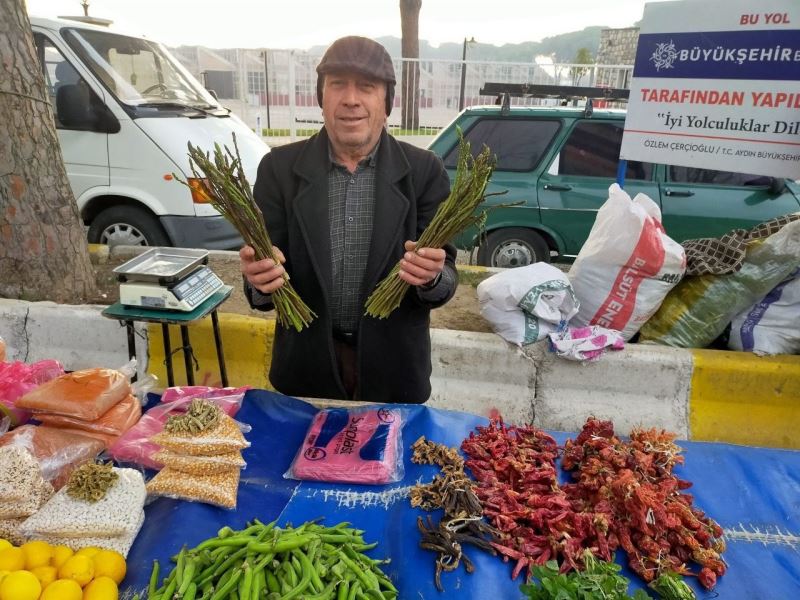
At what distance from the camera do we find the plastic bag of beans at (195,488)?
6.00 feet

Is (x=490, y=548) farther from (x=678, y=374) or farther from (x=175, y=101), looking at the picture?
(x=175, y=101)

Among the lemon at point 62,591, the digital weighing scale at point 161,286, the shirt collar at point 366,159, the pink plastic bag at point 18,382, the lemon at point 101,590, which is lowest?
the lemon at point 101,590

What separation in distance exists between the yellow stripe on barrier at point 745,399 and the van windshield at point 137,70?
205 inches

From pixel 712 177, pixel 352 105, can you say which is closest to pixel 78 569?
pixel 352 105

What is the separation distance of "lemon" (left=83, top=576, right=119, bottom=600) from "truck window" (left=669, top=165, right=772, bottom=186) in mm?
5626

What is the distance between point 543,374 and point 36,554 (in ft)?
8.67

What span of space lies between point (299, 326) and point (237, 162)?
66 cm

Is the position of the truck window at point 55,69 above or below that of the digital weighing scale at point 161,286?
above

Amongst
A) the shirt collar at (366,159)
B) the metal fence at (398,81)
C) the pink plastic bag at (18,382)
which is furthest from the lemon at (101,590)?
the metal fence at (398,81)

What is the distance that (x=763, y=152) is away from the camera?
3.43 m

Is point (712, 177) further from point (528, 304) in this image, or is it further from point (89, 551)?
point (89, 551)

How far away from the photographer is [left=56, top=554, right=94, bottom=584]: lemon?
4.95 feet

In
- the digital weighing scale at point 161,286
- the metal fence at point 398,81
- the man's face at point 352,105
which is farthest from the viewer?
the metal fence at point 398,81

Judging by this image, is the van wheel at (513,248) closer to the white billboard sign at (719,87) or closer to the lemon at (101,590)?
the white billboard sign at (719,87)
